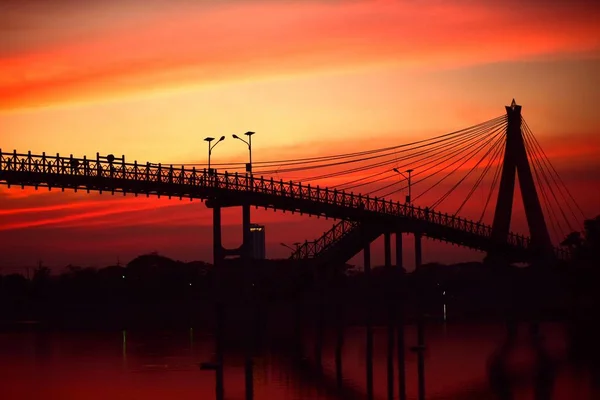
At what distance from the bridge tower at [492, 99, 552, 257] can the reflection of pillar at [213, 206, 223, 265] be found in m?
33.5

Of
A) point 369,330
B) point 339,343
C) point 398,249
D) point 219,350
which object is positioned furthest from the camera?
point 398,249

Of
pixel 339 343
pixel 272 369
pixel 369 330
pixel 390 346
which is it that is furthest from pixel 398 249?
pixel 272 369

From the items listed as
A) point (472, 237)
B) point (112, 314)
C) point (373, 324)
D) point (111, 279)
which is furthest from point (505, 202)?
point (111, 279)

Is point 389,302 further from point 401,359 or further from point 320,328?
point 401,359

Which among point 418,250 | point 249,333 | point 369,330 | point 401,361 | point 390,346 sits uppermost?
point 418,250

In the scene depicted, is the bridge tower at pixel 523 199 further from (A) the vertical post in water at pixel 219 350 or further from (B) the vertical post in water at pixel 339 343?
(A) the vertical post in water at pixel 219 350

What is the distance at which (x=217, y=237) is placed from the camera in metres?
106

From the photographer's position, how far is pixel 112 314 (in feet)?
385

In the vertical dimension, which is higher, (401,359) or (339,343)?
(339,343)

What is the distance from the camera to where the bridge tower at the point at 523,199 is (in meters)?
121

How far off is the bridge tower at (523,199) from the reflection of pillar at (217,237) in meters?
33.5

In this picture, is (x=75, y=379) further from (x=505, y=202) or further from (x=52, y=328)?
(x=505, y=202)

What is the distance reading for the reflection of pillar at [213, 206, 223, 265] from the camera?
104688 mm

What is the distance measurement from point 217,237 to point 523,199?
130 feet
